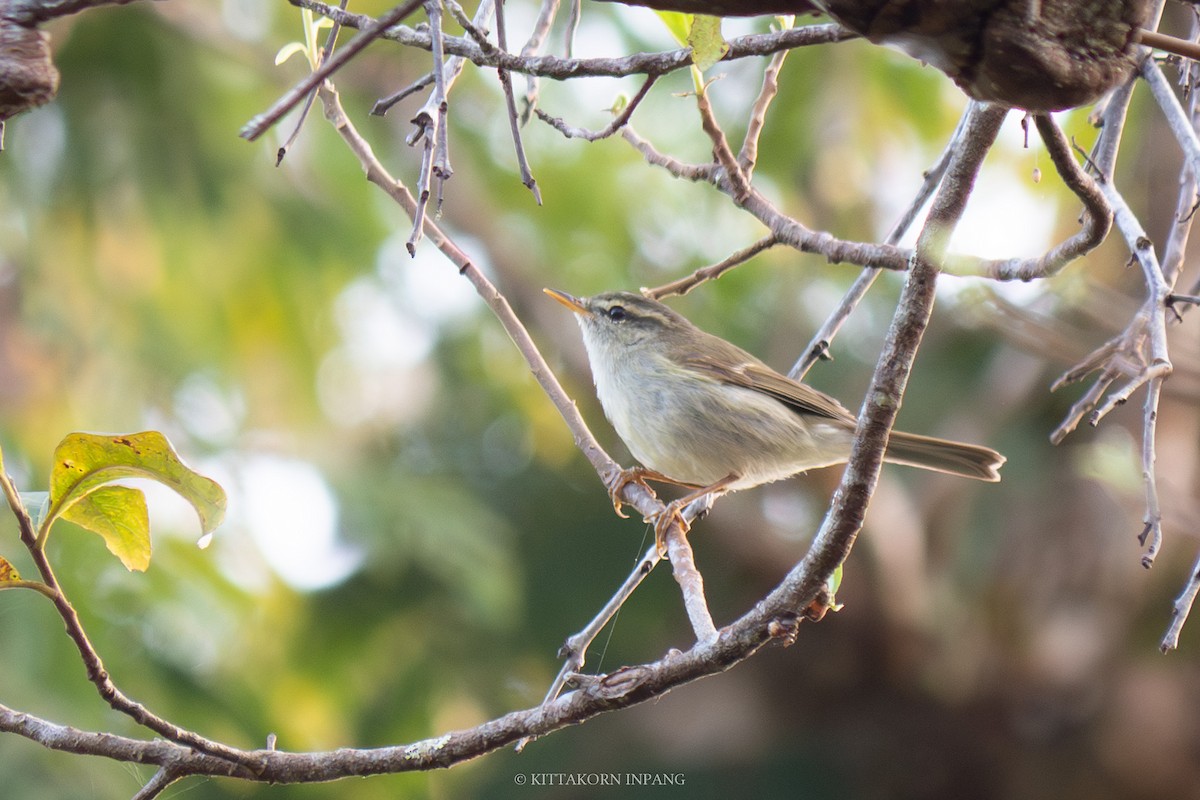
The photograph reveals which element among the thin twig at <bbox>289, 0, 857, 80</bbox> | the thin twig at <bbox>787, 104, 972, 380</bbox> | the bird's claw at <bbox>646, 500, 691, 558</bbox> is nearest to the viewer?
the thin twig at <bbox>289, 0, 857, 80</bbox>

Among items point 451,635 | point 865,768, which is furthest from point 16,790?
point 865,768

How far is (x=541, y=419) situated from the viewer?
7.38 meters

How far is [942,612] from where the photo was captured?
781 centimetres

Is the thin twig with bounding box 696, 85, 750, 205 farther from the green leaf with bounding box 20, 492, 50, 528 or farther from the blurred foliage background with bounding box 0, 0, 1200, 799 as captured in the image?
the blurred foliage background with bounding box 0, 0, 1200, 799

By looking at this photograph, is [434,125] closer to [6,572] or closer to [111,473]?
[111,473]

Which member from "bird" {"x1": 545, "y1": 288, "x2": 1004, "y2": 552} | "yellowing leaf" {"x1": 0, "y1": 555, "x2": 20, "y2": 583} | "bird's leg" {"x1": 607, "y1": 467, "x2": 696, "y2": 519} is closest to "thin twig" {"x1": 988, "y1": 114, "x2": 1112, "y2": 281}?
"bird's leg" {"x1": 607, "y1": 467, "x2": 696, "y2": 519}

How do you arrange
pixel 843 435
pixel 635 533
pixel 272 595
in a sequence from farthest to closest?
1. pixel 635 533
2. pixel 272 595
3. pixel 843 435

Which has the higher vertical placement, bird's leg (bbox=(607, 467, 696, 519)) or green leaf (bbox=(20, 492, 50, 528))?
green leaf (bbox=(20, 492, 50, 528))

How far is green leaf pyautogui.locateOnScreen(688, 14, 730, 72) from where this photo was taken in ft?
6.52

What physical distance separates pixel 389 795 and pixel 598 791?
184 centimetres

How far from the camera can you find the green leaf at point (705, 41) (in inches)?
78.2

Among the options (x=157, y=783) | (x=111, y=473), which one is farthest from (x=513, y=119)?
(x=157, y=783)

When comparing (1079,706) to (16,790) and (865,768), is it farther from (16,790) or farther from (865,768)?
(16,790)

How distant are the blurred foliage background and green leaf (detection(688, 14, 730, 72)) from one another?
14.8 ft
